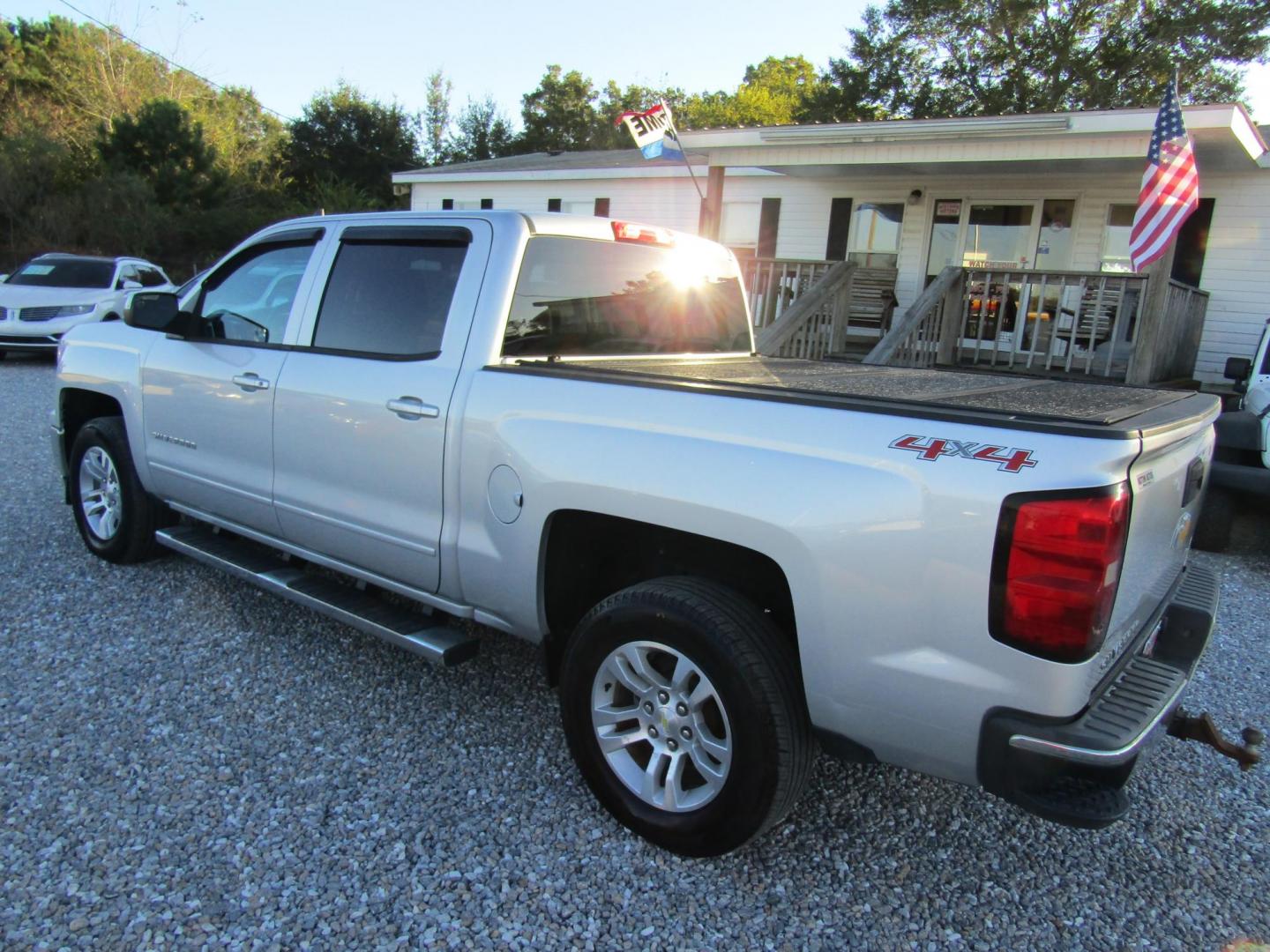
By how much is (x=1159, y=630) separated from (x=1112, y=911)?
878 millimetres

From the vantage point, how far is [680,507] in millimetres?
2441

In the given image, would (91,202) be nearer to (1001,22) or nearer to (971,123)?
(971,123)

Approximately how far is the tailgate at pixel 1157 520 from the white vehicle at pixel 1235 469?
3.88 meters

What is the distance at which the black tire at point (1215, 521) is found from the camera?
247 inches

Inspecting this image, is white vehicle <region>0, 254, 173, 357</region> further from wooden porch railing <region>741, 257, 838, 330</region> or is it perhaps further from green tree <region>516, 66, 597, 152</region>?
green tree <region>516, 66, 597, 152</region>

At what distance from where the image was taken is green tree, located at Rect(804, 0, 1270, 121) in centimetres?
2439

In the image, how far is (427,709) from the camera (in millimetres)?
3422

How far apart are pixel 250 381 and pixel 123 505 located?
156 centimetres

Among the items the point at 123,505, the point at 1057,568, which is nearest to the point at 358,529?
the point at 123,505

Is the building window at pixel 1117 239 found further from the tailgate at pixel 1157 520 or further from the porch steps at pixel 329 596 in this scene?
the porch steps at pixel 329 596

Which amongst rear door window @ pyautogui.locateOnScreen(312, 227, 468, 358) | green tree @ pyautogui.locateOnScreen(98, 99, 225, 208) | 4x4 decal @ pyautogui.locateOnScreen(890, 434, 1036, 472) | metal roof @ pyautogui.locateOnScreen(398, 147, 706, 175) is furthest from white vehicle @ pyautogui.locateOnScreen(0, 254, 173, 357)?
green tree @ pyautogui.locateOnScreen(98, 99, 225, 208)

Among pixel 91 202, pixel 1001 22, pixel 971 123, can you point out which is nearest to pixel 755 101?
pixel 1001 22

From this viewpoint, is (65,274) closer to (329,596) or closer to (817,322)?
(817,322)

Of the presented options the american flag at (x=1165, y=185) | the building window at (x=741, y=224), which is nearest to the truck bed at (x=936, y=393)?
the american flag at (x=1165, y=185)
